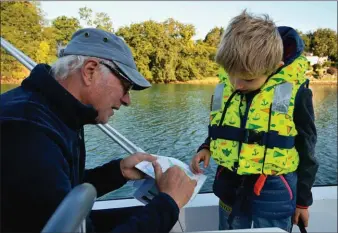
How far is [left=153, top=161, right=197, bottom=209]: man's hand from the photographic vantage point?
0.91m

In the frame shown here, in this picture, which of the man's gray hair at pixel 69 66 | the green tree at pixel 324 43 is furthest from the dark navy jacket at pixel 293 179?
the green tree at pixel 324 43

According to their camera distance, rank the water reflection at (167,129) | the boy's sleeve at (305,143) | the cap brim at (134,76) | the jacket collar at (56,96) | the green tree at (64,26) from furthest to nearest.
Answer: the green tree at (64,26) < the water reflection at (167,129) < the boy's sleeve at (305,143) < the cap brim at (134,76) < the jacket collar at (56,96)

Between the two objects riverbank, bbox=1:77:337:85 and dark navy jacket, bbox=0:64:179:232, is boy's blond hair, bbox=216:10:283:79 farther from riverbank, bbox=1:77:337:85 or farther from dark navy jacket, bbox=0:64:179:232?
riverbank, bbox=1:77:337:85

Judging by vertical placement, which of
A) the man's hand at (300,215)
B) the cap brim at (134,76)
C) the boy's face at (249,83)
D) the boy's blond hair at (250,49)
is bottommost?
the man's hand at (300,215)

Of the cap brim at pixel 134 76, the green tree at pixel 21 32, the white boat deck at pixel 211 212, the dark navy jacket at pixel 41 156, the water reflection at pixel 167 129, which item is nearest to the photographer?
the dark navy jacket at pixel 41 156

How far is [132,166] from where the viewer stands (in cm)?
128

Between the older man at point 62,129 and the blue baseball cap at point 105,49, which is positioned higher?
the blue baseball cap at point 105,49

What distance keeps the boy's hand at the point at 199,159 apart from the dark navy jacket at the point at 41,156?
38 centimetres

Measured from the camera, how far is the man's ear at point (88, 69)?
0.96 metres

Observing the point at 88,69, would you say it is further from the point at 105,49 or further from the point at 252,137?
the point at 252,137

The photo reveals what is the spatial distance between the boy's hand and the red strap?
200 mm

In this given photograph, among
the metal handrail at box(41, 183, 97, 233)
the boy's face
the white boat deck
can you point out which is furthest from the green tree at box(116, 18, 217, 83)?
the metal handrail at box(41, 183, 97, 233)

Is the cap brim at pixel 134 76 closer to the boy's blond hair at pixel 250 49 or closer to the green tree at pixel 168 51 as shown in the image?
the boy's blond hair at pixel 250 49

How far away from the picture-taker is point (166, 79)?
13.1 ft
